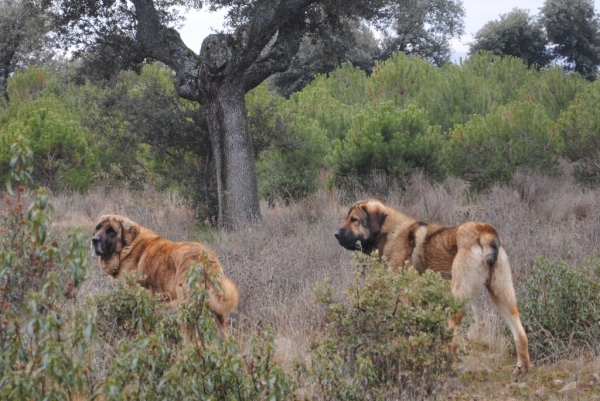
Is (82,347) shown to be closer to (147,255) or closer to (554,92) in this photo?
(147,255)

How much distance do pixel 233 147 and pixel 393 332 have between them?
32.7 feet

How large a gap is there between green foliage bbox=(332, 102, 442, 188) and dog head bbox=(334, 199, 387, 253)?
9.18 meters

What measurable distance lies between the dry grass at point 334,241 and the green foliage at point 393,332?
34cm

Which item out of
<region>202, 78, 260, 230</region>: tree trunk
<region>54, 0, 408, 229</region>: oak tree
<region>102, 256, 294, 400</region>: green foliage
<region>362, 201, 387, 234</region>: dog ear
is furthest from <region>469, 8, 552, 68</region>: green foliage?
<region>102, 256, 294, 400</region>: green foliage

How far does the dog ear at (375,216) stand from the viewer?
827 cm

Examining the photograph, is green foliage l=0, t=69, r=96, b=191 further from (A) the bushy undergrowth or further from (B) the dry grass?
(A) the bushy undergrowth

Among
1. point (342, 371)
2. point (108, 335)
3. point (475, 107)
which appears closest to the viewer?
point (342, 371)

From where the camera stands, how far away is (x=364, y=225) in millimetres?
8281

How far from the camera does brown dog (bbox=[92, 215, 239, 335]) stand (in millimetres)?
7500

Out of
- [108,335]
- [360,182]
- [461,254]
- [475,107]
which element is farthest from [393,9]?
[108,335]

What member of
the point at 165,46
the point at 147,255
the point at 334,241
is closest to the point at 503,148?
the point at 334,241

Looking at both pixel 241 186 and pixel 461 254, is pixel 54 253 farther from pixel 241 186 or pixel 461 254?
pixel 241 186

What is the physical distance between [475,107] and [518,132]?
557 centimetres

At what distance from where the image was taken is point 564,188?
16.8 metres
